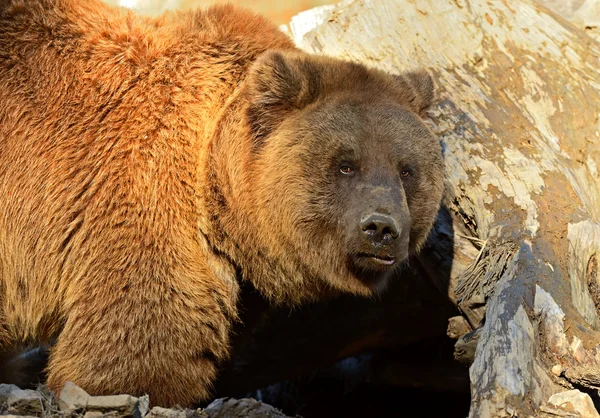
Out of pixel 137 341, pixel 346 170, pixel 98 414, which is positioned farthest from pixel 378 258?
pixel 98 414

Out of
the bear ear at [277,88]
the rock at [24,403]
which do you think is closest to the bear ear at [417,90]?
the bear ear at [277,88]

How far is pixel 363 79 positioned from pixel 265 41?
78 cm

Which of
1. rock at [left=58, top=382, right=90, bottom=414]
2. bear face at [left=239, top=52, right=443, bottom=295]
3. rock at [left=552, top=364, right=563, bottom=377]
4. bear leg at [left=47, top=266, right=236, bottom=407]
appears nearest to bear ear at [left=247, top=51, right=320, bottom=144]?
bear face at [left=239, top=52, right=443, bottom=295]

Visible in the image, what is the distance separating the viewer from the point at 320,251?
16.1 feet

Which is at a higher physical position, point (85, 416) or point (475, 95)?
point (475, 95)

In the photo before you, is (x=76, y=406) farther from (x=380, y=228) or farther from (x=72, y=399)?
(x=380, y=228)

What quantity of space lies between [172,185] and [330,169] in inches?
40.3

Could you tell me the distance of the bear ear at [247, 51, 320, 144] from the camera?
15.8 ft

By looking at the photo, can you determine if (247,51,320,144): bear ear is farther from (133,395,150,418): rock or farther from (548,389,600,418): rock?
(548,389,600,418): rock

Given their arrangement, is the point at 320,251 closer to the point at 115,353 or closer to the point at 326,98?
the point at 326,98

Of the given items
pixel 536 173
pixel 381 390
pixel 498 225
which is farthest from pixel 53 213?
pixel 381 390

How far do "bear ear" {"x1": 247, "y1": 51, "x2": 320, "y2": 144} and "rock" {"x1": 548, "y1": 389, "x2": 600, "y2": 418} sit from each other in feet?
7.91

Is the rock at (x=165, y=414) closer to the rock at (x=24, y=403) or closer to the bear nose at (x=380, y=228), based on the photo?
the rock at (x=24, y=403)

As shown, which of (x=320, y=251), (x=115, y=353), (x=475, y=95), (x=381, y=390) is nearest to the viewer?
(x=115, y=353)
